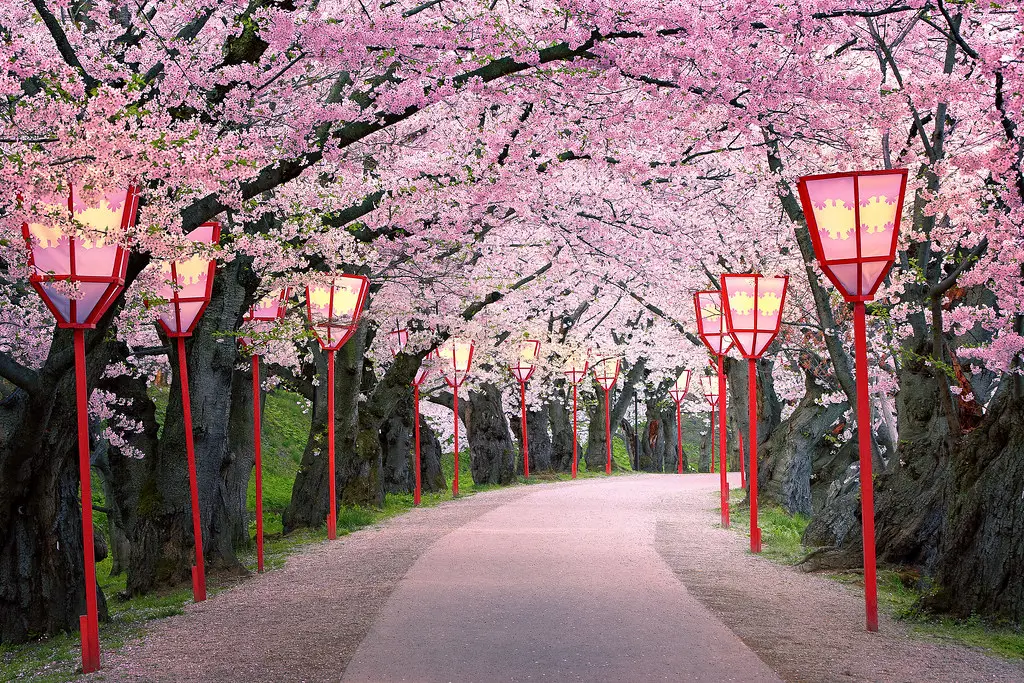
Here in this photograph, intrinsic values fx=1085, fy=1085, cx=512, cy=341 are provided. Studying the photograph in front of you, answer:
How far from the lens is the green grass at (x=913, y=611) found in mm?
7699

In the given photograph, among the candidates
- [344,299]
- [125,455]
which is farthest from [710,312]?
[125,455]

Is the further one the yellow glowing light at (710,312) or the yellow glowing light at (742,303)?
the yellow glowing light at (710,312)

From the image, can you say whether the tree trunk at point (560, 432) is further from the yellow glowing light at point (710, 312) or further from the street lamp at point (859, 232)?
the street lamp at point (859, 232)

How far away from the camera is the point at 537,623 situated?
27.4ft

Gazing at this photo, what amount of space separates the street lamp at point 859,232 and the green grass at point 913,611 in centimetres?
46

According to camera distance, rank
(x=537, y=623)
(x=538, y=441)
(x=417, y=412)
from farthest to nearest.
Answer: (x=538, y=441)
(x=417, y=412)
(x=537, y=623)

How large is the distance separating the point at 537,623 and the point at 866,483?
9.09 ft

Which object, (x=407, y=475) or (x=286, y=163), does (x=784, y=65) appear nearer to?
(x=286, y=163)

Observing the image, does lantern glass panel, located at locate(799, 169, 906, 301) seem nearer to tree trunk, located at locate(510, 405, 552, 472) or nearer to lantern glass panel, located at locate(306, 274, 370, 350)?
lantern glass panel, located at locate(306, 274, 370, 350)

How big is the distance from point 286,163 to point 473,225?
7845mm

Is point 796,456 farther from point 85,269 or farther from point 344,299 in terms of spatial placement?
point 85,269

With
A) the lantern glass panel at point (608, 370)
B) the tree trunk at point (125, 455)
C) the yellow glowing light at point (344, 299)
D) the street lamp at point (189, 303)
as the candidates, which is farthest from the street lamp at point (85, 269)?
the lantern glass panel at point (608, 370)

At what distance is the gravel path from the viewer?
6809mm

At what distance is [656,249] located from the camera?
22.4 m
